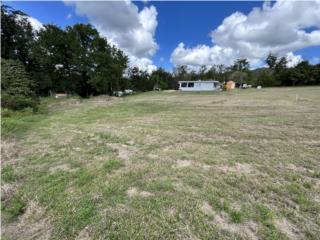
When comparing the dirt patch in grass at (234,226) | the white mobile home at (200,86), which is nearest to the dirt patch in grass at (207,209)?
the dirt patch in grass at (234,226)

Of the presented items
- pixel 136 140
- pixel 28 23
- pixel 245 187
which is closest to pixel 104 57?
pixel 28 23

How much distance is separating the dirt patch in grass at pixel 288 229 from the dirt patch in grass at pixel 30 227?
2572mm

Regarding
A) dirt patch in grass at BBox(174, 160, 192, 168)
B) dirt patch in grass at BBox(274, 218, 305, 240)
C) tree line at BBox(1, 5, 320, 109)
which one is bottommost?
dirt patch in grass at BBox(274, 218, 305, 240)

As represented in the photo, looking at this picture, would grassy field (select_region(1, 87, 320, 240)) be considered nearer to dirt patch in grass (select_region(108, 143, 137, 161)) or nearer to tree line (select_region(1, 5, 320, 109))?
dirt patch in grass (select_region(108, 143, 137, 161))

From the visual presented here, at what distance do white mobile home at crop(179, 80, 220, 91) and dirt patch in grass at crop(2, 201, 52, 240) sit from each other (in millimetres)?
35719

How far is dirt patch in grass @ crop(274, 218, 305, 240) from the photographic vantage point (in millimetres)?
2047

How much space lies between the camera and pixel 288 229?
6.99 feet

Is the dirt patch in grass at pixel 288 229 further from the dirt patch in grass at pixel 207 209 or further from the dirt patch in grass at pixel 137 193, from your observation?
the dirt patch in grass at pixel 137 193

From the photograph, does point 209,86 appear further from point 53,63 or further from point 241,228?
point 241,228

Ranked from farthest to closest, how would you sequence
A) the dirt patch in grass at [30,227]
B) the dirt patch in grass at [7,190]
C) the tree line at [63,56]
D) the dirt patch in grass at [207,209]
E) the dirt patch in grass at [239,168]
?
the tree line at [63,56], the dirt patch in grass at [239,168], the dirt patch in grass at [7,190], the dirt patch in grass at [207,209], the dirt patch in grass at [30,227]

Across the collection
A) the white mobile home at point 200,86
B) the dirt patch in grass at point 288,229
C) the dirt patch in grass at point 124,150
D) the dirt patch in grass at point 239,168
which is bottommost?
the dirt patch in grass at point 288,229

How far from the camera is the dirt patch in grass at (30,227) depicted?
2.17 meters

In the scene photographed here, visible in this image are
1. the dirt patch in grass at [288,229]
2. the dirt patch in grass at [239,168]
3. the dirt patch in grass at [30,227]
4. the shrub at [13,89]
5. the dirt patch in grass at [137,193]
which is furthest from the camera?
the shrub at [13,89]

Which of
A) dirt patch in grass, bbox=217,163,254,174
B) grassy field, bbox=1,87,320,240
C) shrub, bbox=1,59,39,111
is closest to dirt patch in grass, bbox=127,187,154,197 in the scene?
grassy field, bbox=1,87,320,240
